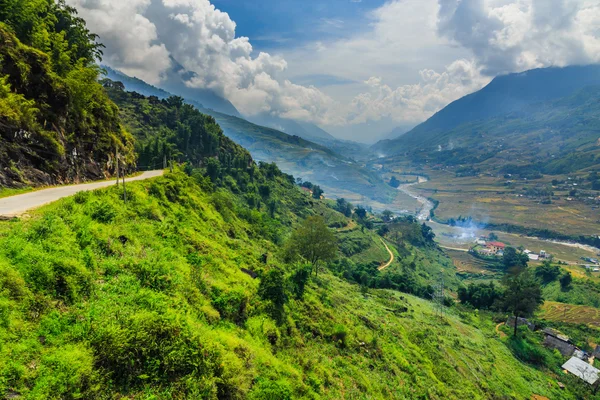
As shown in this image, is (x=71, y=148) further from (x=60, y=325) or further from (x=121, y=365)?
(x=121, y=365)

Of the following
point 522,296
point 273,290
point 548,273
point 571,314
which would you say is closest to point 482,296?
point 522,296

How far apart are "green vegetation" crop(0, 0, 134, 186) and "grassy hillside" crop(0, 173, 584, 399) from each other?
22.1 feet

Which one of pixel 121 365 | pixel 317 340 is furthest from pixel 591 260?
pixel 121 365

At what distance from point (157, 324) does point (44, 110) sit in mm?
24856

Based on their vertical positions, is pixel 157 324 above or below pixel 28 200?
below

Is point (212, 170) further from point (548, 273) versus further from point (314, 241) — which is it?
point (548, 273)

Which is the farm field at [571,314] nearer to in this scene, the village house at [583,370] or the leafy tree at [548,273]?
the leafy tree at [548,273]

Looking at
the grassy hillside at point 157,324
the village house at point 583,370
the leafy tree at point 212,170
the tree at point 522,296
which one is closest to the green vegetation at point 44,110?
the grassy hillside at point 157,324

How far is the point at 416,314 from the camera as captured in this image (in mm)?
50875

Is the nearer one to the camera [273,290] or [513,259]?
[273,290]

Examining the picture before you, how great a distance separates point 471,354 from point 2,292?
47127 mm

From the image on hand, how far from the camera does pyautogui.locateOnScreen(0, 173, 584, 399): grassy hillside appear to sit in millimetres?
8547

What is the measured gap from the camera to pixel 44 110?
2486cm

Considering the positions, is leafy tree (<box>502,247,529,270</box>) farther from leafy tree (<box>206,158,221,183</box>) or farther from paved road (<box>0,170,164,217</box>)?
paved road (<box>0,170,164,217</box>)
